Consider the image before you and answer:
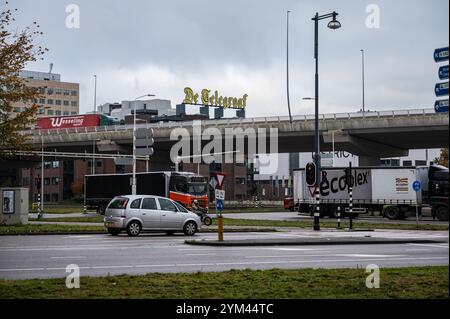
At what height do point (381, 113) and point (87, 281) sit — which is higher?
point (381, 113)

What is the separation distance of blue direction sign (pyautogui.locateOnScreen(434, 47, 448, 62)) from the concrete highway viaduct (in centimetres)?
4778

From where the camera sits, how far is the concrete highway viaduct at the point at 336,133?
60094 millimetres

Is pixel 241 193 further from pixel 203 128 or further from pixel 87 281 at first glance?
pixel 87 281

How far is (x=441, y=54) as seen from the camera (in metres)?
7.54

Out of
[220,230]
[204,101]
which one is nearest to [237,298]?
[220,230]

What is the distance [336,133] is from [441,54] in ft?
188

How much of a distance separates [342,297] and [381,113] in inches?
2153

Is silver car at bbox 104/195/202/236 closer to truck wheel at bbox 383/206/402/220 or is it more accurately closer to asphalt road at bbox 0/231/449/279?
asphalt road at bbox 0/231/449/279

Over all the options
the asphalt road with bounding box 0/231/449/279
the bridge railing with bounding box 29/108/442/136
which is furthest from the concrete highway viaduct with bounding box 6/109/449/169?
the asphalt road with bounding box 0/231/449/279

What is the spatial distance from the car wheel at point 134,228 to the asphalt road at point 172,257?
267 centimetres

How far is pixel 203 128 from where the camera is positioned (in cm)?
7219

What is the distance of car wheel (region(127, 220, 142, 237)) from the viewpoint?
82.2ft

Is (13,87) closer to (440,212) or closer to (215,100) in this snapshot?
(440,212)

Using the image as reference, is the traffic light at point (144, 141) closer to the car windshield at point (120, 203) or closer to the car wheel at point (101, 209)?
the car windshield at point (120, 203)
